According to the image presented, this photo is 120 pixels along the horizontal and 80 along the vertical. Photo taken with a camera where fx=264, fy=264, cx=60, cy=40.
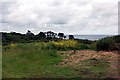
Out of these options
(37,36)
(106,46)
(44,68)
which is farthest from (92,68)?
(37,36)

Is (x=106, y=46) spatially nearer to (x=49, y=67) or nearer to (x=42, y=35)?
(x=49, y=67)

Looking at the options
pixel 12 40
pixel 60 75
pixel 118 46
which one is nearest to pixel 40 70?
pixel 60 75

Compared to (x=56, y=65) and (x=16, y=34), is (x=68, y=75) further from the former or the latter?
(x=16, y=34)

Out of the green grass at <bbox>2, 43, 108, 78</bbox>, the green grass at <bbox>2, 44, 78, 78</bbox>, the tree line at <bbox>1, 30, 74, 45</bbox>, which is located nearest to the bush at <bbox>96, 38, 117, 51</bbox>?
the green grass at <bbox>2, 44, 78, 78</bbox>

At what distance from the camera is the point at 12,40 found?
1513 cm

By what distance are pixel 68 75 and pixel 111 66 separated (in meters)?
1.56

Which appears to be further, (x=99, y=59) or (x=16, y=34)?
(x=16, y=34)

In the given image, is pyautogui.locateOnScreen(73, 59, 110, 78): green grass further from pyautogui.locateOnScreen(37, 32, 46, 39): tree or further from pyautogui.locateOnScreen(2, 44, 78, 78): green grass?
pyautogui.locateOnScreen(37, 32, 46, 39): tree

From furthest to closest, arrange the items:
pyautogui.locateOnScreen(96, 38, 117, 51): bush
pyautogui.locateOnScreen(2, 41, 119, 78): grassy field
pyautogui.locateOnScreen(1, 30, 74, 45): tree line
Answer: pyautogui.locateOnScreen(1, 30, 74, 45): tree line → pyautogui.locateOnScreen(96, 38, 117, 51): bush → pyautogui.locateOnScreen(2, 41, 119, 78): grassy field

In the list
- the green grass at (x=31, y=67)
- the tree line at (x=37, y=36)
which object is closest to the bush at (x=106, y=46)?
the green grass at (x=31, y=67)

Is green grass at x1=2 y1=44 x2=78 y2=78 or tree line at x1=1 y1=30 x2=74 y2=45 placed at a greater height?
tree line at x1=1 y1=30 x2=74 y2=45

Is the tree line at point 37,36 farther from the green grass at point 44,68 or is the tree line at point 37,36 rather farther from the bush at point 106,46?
the green grass at point 44,68

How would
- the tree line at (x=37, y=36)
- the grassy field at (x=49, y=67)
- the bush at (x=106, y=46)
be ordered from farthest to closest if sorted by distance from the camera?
the tree line at (x=37, y=36), the bush at (x=106, y=46), the grassy field at (x=49, y=67)

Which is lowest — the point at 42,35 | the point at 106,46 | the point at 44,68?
the point at 44,68
